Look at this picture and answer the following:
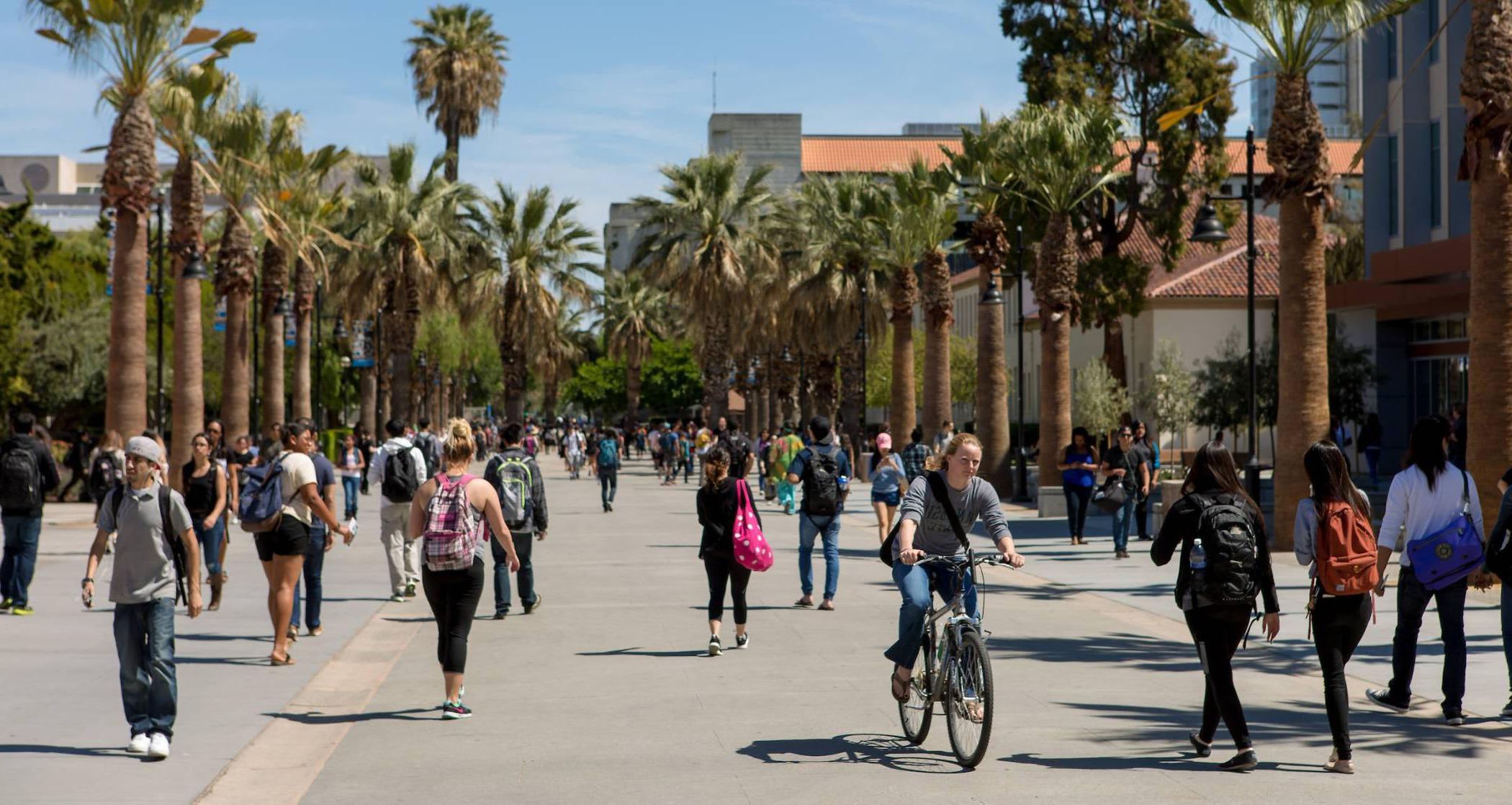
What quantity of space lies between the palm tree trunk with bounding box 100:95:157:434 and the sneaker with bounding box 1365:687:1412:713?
2041 cm

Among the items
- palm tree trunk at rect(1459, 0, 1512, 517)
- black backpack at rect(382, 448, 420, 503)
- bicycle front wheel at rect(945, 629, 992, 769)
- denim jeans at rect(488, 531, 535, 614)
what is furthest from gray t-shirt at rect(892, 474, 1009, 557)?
palm tree trunk at rect(1459, 0, 1512, 517)

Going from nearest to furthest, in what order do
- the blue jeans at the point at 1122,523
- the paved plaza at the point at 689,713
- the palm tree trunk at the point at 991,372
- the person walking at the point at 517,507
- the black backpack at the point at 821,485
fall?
the paved plaza at the point at 689,713 < the person walking at the point at 517,507 < the black backpack at the point at 821,485 < the blue jeans at the point at 1122,523 < the palm tree trunk at the point at 991,372

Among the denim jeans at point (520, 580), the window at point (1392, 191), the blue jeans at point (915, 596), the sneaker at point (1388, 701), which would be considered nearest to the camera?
the blue jeans at point (915, 596)

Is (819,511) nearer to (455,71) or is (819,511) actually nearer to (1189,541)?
(1189,541)

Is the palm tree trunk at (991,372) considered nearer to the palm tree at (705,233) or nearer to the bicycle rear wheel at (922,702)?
the palm tree at (705,233)

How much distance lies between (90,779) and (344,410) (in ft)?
242

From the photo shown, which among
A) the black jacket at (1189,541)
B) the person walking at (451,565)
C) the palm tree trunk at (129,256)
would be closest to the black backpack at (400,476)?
the person walking at (451,565)

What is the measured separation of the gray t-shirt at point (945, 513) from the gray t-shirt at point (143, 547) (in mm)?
3638

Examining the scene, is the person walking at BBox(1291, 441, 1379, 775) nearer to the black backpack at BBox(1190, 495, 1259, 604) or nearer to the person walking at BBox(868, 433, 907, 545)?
the black backpack at BBox(1190, 495, 1259, 604)

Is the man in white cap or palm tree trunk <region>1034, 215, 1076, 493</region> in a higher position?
palm tree trunk <region>1034, 215, 1076, 493</region>

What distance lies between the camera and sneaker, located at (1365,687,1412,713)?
9.25 meters

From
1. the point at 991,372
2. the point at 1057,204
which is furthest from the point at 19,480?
the point at 991,372

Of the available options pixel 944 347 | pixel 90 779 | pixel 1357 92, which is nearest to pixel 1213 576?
pixel 90 779

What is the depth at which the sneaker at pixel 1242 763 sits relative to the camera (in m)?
7.36
